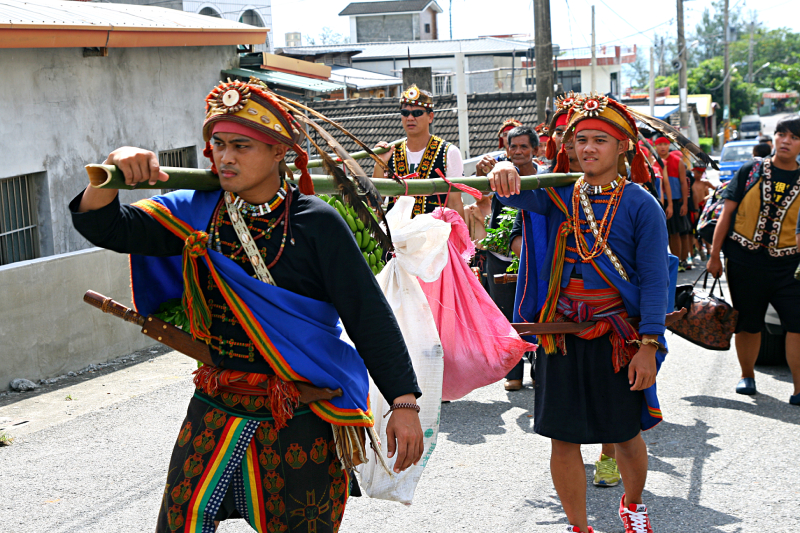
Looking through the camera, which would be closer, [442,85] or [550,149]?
[550,149]

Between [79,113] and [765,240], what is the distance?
8013 mm

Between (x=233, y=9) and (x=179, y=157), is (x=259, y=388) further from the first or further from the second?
(x=233, y=9)

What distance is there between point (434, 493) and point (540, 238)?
1.69 metres

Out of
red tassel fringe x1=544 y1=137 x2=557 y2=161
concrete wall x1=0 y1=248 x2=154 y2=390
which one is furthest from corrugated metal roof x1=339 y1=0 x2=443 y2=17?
red tassel fringe x1=544 y1=137 x2=557 y2=161

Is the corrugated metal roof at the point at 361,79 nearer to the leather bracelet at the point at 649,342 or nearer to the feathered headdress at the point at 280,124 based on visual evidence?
the leather bracelet at the point at 649,342

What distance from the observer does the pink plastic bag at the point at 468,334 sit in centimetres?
480

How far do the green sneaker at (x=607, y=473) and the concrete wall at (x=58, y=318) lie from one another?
4.83 metres

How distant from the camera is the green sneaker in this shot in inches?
194

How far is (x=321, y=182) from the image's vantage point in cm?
334

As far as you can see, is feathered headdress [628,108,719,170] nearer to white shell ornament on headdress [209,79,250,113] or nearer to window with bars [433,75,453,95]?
white shell ornament on headdress [209,79,250,113]

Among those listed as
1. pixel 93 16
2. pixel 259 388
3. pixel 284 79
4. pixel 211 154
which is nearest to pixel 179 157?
pixel 93 16

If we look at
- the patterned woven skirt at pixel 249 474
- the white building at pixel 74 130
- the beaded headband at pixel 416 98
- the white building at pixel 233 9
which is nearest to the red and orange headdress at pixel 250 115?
the patterned woven skirt at pixel 249 474

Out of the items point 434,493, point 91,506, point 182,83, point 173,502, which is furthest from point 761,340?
point 182,83

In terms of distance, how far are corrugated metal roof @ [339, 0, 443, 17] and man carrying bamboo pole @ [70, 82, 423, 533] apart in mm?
56107
